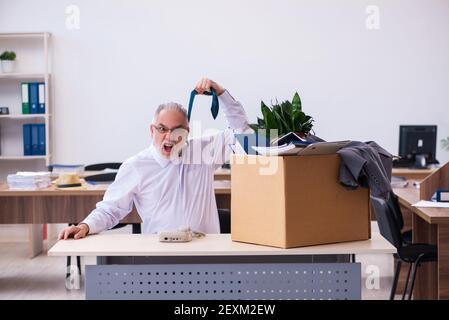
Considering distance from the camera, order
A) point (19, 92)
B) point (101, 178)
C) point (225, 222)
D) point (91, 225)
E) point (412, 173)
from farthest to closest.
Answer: point (19, 92) → point (412, 173) → point (101, 178) → point (225, 222) → point (91, 225)

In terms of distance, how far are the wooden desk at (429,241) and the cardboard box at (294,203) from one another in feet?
4.58

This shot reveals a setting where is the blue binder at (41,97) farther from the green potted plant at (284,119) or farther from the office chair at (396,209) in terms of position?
the green potted plant at (284,119)

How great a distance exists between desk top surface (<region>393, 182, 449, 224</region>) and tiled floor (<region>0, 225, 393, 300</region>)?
0.69m

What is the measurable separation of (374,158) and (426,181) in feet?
6.57

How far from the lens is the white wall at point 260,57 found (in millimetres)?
→ 7289

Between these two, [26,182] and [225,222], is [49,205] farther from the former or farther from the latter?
[225,222]

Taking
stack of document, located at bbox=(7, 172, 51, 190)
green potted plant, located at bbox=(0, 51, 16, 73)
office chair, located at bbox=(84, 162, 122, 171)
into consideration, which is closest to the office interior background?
green potted plant, located at bbox=(0, 51, 16, 73)

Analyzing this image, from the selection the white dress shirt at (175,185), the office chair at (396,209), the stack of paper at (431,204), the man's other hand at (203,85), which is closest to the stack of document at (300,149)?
the man's other hand at (203,85)

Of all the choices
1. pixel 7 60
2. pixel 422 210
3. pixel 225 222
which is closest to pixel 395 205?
pixel 422 210

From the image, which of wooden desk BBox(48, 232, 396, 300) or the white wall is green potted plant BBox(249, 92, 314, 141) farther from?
the white wall

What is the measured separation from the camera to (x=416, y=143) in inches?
252

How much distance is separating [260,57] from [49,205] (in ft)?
10.7

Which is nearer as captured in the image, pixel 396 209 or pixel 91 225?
pixel 91 225
